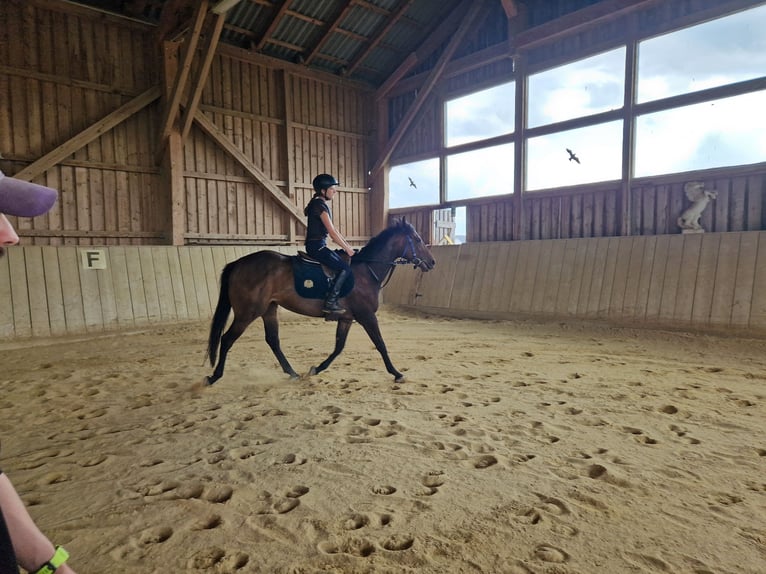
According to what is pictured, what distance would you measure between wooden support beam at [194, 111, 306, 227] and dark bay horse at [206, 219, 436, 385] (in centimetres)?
775

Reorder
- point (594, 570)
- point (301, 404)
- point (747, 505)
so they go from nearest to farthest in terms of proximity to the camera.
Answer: point (594, 570)
point (747, 505)
point (301, 404)

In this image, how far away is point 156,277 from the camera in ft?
28.5

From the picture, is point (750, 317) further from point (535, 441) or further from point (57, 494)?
point (57, 494)

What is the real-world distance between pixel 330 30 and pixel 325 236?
9.63m

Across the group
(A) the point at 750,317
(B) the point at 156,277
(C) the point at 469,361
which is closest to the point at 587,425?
(C) the point at 469,361

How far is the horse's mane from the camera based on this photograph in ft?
17.8

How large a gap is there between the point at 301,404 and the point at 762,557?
3264 millimetres

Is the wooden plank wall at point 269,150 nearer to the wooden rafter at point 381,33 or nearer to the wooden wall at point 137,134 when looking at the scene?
the wooden wall at point 137,134

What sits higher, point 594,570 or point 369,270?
point 369,270

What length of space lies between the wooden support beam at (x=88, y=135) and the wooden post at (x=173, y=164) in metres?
0.48

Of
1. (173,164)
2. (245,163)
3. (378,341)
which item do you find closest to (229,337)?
(378,341)

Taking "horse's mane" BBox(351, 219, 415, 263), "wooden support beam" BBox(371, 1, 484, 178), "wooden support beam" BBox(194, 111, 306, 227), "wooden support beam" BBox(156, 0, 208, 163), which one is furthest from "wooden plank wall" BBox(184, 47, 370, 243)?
"horse's mane" BBox(351, 219, 415, 263)

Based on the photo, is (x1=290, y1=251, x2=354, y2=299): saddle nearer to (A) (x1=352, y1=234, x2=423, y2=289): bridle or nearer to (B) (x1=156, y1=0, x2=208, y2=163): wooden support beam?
(A) (x1=352, y1=234, x2=423, y2=289): bridle

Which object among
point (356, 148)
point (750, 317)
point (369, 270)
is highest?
point (356, 148)
